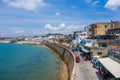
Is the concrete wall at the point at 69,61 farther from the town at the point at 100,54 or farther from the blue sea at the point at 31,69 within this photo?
the blue sea at the point at 31,69

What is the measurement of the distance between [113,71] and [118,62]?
4634mm

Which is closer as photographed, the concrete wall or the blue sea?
the concrete wall

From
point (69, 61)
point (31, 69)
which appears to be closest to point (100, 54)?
point (69, 61)

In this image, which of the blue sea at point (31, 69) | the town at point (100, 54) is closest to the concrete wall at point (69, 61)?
→ the town at point (100, 54)

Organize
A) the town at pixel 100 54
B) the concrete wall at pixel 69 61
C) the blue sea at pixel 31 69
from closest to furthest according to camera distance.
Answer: the town at pixel 100 54, the concrete wall at pixel 69 61, the blue sea at pixel 31 69

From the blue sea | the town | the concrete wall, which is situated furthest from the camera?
the blue sea

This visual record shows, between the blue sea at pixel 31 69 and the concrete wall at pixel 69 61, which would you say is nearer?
the concrete wall at pixel 69 61

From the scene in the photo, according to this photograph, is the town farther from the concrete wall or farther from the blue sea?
the blue sea

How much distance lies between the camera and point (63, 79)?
1412 inches

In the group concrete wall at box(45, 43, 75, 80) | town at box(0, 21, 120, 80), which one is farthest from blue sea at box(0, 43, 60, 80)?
town at box(0, 21, 120, 80)

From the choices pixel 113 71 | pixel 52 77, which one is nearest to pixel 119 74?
pixel 113 71

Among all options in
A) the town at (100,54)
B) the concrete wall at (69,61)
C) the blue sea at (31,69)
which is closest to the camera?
the town at (100,54)

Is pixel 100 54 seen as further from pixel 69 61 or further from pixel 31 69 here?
pixel 31 69

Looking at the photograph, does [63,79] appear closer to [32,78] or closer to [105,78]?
[32,78]
